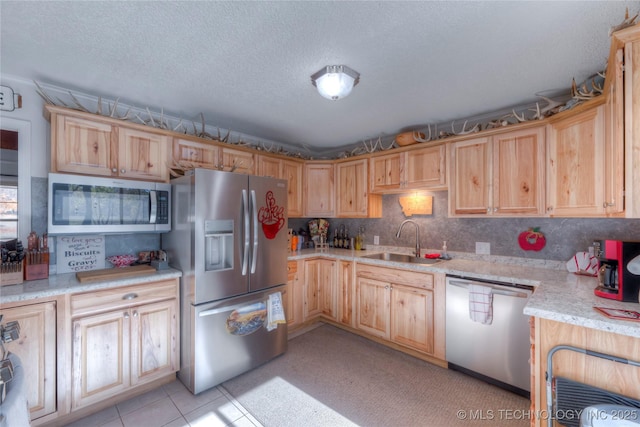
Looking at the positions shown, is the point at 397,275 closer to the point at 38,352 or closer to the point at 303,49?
the point at 303,49

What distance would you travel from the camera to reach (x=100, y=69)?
6.26 ft

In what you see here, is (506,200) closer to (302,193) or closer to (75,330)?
(302,193)

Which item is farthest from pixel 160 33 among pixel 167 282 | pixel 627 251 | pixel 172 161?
pixel 627 251

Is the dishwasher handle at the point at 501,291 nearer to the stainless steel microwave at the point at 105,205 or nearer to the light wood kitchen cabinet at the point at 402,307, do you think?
the light wood kitchen cabinet at the point at 402,307

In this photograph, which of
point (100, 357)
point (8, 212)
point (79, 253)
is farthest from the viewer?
point (79, 253)

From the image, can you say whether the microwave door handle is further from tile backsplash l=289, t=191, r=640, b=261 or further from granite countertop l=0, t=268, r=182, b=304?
tile backsplash l=289, t=191, r=640, b=261

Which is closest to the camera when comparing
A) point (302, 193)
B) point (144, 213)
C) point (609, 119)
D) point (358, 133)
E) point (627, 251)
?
point (627, 251)

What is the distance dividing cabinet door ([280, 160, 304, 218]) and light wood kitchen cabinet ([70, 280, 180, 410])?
1.74 meters

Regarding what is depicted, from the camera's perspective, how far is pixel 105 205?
6.88 feet

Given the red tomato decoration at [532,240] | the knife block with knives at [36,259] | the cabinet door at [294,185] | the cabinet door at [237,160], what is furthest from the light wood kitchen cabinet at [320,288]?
the knife block with knives at [36,259]

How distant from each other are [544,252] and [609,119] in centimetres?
125

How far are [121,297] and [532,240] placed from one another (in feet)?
11.4

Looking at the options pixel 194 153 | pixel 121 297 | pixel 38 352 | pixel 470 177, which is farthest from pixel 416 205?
pixel 38 352

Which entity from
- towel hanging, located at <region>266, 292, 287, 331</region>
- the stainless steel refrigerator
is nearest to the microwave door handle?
the stainless steel refrigerator
